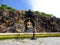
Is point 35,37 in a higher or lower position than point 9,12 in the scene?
lower

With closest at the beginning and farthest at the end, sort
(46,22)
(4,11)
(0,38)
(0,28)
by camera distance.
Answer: (0,38) < (0,28) < (4,11) < (46,22)

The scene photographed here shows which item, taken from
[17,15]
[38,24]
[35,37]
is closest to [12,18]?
[17,15]

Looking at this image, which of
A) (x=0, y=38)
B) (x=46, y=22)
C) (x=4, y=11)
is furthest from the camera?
(x=46, y=22)

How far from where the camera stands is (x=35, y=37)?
811 inches

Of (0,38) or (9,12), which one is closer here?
(0,38)

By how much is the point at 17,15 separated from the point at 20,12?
1.11 meters

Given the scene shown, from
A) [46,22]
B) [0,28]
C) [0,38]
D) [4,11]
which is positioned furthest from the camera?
[46,22]

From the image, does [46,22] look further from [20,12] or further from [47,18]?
[20,12]

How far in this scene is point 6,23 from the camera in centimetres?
3962

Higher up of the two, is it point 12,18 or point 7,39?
point 12,18

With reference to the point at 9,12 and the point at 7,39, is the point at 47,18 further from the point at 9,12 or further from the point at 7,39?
the point at 7,39

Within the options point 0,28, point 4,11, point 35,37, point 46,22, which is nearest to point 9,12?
point 4,11

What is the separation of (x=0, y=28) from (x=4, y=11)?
418 cm

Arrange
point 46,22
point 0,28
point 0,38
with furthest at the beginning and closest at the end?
point 46,22, point 0,28, point 0,38
